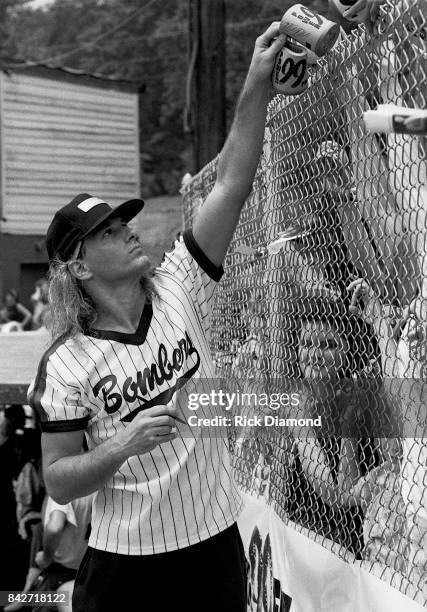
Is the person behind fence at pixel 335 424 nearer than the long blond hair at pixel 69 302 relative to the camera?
Yes

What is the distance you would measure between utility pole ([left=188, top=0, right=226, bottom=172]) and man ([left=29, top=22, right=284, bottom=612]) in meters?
6.66

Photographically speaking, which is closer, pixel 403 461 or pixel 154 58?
pixel 403 461

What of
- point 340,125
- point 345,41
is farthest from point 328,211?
point 345,41

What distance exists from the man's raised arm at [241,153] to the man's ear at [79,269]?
426 millimetres

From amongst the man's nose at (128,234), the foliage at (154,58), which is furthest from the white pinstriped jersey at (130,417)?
the foliage at (154,58)

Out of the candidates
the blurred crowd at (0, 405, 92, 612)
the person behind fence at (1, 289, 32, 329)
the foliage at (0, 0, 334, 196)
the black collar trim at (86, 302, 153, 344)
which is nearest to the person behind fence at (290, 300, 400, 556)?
the black collar trim at (86, 302, 153, 344)

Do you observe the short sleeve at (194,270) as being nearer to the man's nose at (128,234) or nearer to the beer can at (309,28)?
the man's nose at (128,234)

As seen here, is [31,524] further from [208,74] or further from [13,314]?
[13,314]

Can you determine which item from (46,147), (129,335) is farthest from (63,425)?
(46,147)

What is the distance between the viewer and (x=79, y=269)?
335 cm

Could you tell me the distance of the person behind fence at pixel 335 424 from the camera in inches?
→ 123

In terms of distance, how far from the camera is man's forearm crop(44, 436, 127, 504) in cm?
295

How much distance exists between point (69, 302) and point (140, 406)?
45 cm

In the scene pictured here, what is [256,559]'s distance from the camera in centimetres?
421
